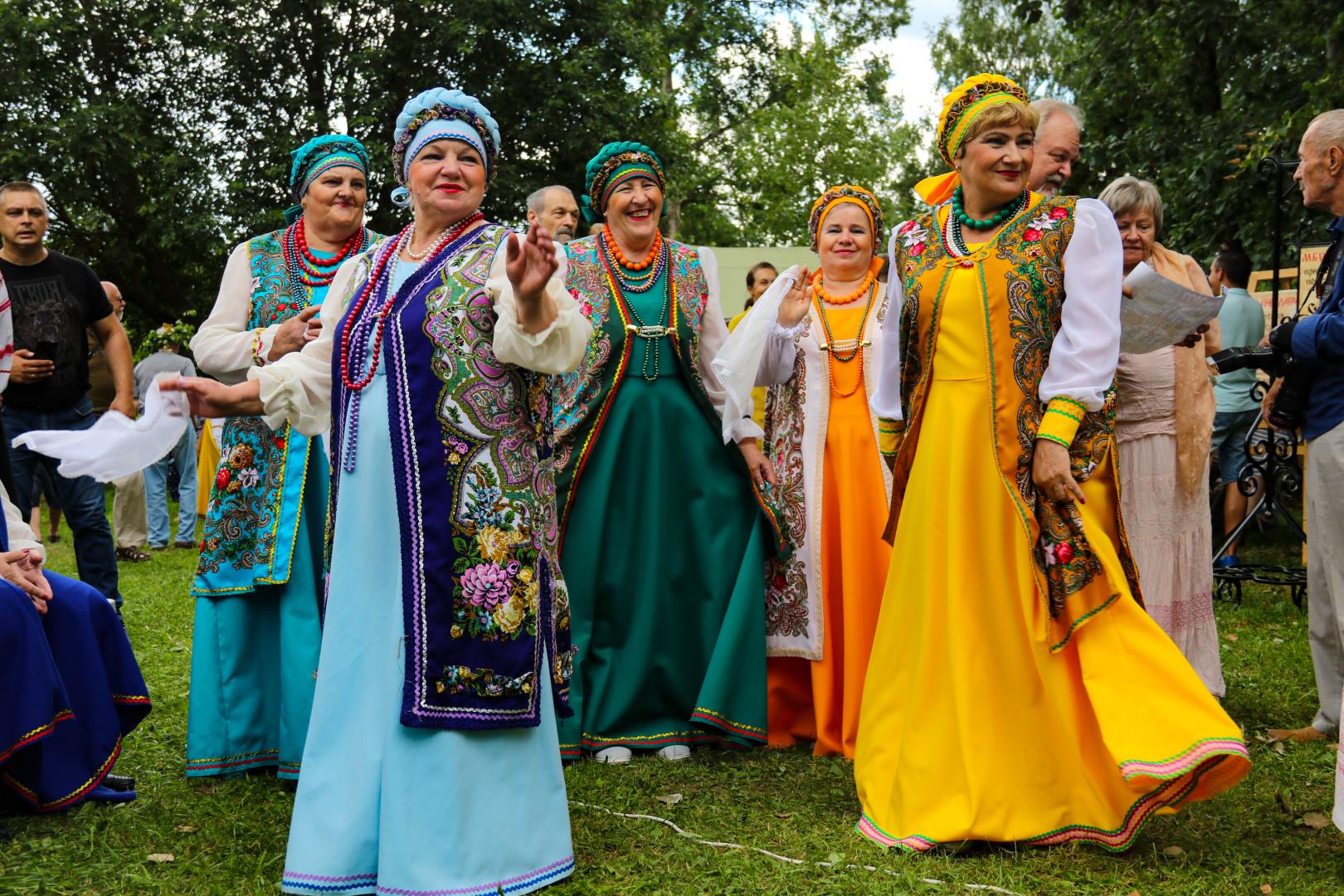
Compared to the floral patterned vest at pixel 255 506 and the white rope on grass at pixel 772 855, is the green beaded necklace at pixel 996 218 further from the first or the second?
the floral patterned vest at pixel 255 506

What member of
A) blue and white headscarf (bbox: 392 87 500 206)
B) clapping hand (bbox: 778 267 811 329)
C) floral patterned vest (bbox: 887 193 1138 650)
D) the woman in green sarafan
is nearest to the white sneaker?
the woman in green sarafan

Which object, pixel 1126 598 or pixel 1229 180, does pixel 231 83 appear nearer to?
pixel 1229 180

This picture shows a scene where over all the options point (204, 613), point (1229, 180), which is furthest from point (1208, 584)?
point (1229, 180)

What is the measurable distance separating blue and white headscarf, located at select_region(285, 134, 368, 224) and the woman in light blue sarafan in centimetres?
147

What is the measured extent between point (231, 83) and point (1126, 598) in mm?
18547

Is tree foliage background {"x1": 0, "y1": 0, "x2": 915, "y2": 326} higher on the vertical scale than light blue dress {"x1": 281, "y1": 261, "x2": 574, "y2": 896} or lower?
higher

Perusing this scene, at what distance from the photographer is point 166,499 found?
12.4 m

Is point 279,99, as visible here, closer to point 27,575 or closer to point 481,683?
point 27,575

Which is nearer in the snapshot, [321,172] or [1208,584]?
[321,172]

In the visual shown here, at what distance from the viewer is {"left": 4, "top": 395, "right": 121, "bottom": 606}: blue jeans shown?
6859mm

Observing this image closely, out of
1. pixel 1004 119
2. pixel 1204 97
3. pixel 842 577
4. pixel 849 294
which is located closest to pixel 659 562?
pixel 842 577

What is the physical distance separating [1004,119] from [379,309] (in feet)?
6.51

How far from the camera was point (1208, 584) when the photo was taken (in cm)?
568

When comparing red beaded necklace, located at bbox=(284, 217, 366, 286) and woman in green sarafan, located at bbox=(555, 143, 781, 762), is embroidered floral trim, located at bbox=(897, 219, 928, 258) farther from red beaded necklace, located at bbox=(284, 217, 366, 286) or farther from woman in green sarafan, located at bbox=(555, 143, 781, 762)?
red beaded necklace, located at bbox=(284, 217, 366, 286)
